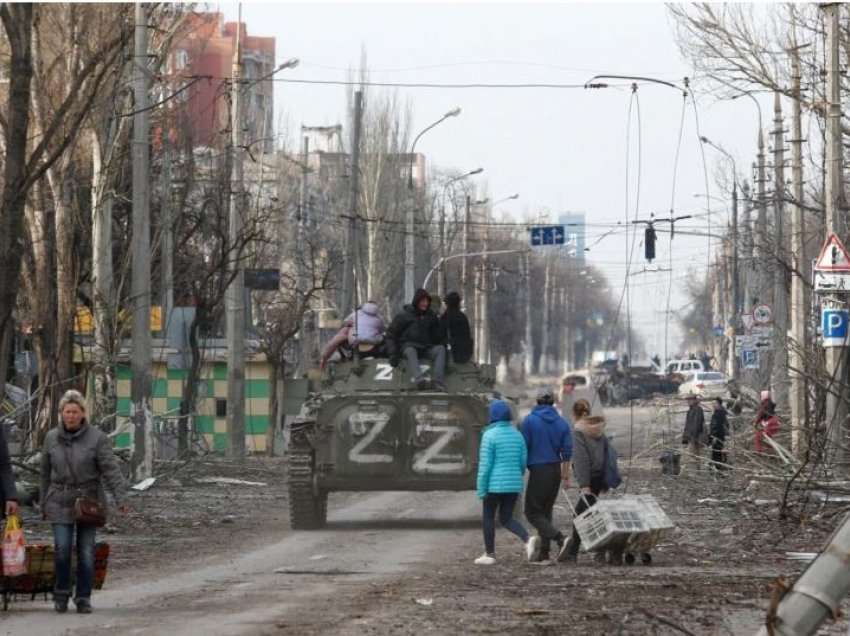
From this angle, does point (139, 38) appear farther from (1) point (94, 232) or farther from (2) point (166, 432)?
(2) point (166, 432)

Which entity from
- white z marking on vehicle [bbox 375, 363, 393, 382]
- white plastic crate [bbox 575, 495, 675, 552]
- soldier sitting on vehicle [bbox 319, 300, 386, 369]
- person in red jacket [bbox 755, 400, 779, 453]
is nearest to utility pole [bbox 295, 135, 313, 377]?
person in red jacket [bbox 755, 400, 779, 453]

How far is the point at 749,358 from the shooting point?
42.5 metres

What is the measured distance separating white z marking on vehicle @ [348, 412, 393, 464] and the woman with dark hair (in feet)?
4.89

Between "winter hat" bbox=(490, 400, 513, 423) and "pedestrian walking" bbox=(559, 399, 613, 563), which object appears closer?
"winter hat" bbox=(490, 400, 513, 423)

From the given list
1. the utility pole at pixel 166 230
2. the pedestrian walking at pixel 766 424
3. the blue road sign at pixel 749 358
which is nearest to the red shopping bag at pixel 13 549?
the pedestrian walking at pixel 766 424

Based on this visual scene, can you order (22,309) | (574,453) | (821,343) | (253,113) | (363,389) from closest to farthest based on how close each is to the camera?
(574,453), (363,389), (821,343), (22,309), (253,113)

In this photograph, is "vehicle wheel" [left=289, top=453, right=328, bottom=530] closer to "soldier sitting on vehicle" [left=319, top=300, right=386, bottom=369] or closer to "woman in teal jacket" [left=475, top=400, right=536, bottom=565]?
"soldier sitting on vehicle" [left=319, top=300, right=386, bottom=369]

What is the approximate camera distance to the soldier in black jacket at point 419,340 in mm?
23188

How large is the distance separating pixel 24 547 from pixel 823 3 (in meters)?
15.1

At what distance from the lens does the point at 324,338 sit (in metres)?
69.4

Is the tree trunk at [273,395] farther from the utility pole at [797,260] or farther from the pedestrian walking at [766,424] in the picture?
the pedestrian walking at [766,424]

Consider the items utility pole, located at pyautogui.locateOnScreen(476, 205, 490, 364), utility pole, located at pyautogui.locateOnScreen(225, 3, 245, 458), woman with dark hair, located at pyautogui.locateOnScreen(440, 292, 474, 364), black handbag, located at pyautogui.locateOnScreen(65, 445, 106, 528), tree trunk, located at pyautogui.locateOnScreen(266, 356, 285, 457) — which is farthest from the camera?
utility pole, located at pyautogui.locateOnScreen(476, 205, 490, 364)

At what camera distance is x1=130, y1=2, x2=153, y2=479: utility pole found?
88.4ft

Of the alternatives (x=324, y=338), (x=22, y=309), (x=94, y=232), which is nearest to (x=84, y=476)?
(x=94, y=232)
